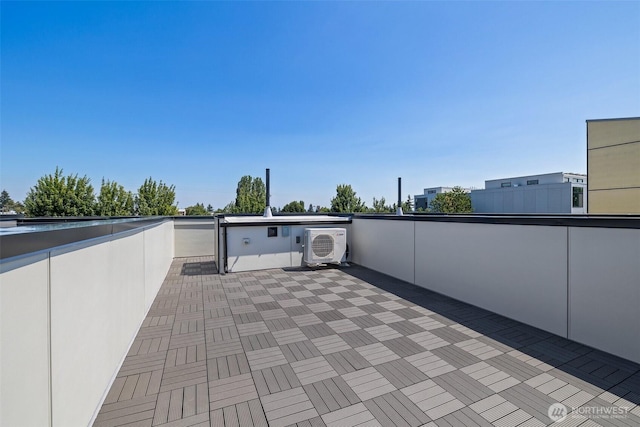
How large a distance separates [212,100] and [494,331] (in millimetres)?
12062

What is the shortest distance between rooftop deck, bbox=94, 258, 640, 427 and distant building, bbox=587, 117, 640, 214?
9000 mm

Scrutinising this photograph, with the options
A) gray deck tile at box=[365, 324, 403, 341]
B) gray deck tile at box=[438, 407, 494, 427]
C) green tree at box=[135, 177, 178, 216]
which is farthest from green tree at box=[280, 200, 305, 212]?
gray deck tile at box=[438, 407, 494, 427]

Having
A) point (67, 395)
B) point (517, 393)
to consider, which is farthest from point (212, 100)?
point (517, 393)

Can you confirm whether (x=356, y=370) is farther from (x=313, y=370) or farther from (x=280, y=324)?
(x=280, y=324)

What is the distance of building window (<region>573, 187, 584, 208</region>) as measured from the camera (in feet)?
94.3

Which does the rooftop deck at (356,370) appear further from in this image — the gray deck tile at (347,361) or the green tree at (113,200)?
the green tree at (113,200)

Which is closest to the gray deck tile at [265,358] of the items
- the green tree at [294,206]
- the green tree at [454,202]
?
the green tree at [454,202]

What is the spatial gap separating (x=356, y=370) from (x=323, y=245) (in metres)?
4.59

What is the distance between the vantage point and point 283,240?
7367mm

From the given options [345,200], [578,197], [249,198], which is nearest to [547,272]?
[345,200]

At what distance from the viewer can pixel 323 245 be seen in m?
7.12

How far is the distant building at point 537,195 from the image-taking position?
28.7m

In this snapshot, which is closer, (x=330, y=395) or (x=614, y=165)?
(x=330, y=395)

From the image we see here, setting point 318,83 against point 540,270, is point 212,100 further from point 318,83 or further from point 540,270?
point 540,270
